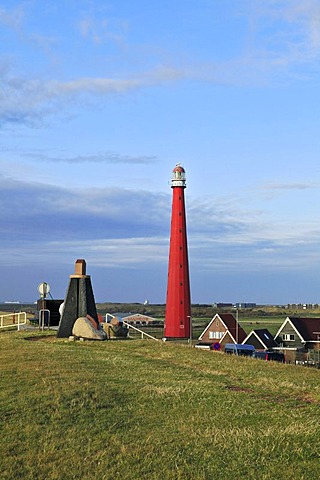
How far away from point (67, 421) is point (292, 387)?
Result: 8.53 metres

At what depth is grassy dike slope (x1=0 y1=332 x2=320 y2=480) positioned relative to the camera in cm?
1059

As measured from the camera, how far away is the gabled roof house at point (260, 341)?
2457 inches

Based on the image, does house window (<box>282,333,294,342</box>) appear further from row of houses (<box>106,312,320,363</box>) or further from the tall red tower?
the tall red tower

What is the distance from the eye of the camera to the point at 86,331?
113 feet

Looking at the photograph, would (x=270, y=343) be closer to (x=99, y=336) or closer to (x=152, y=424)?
(x=99, y=336)

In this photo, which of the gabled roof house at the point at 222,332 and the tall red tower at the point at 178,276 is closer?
the tall red tower at the point at 178,276

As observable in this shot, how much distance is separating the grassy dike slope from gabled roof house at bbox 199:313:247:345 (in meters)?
43.5

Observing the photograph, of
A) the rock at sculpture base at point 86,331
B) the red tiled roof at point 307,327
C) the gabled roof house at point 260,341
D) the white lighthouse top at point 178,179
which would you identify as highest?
the white lighthouse top at point 178,179

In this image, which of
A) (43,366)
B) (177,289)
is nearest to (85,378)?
(43,366)

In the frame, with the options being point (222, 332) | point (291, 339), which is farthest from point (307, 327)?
point (222, 332)

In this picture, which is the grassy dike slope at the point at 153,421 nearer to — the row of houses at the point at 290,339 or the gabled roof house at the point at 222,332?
the row of houses at the point at 290,339

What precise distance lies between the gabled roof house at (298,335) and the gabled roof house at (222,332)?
501cm

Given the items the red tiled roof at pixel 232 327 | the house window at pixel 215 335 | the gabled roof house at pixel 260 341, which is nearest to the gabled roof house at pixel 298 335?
the gabled roof house at pixel 260 341

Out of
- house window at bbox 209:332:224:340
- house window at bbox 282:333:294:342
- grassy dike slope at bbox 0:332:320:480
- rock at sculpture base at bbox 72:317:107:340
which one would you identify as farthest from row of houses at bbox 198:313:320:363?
grassy dike slope at bbox 0:332:320:480
